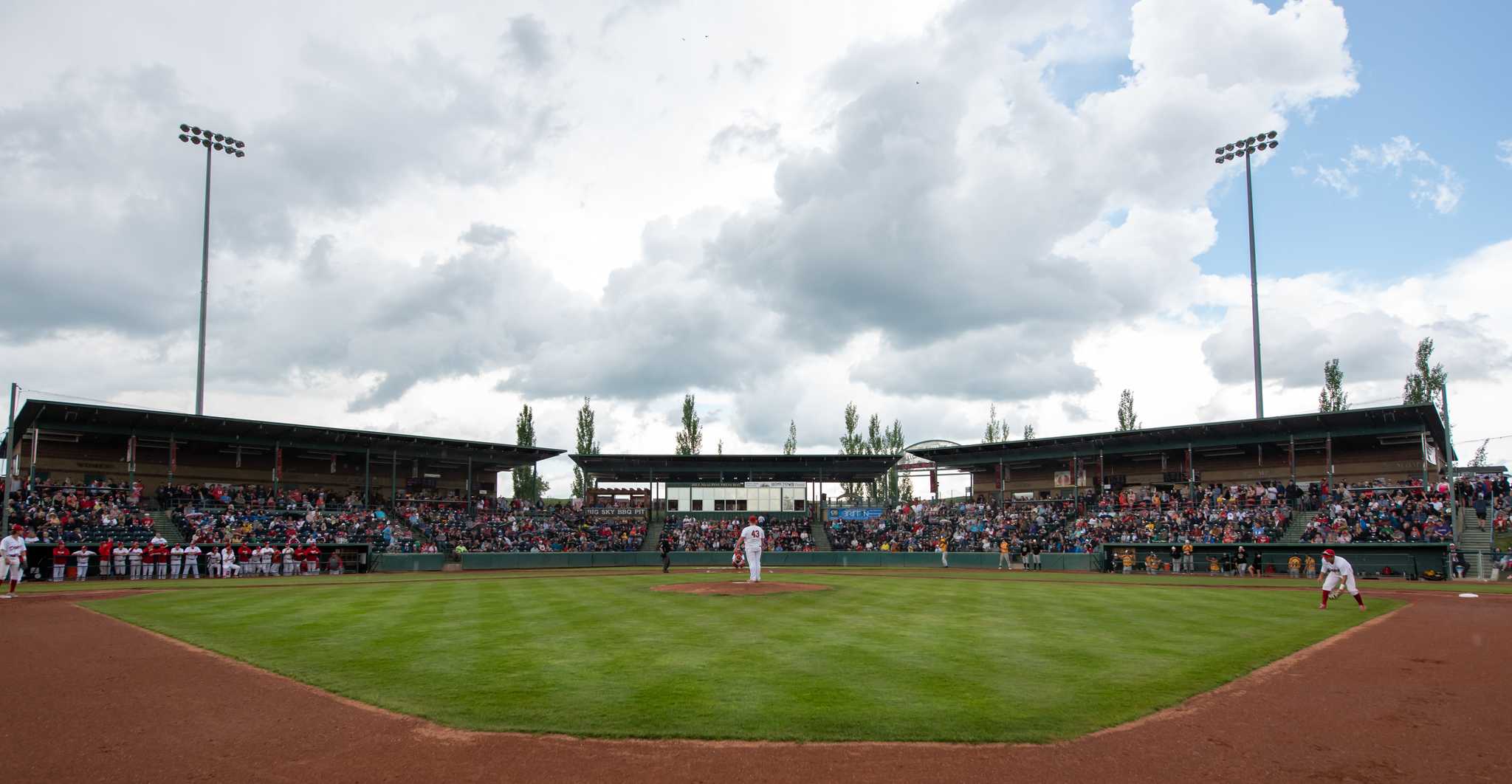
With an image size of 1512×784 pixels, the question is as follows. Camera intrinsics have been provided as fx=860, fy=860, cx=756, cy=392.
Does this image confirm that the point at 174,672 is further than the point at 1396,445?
No

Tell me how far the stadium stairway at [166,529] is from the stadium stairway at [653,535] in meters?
26.0

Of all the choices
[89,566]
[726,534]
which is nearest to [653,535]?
[726,534]

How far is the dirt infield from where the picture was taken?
24.6 feet

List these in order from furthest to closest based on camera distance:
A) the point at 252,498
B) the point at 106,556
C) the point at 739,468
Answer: the point at 739,468 < the point at 252,498 < the point at 106,556

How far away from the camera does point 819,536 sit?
61625 millimetres

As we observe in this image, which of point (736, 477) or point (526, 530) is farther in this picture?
point (736, 477)

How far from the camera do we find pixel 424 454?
59.2 meters

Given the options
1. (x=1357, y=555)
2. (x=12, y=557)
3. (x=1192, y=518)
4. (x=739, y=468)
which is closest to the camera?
(x=12, y=557)

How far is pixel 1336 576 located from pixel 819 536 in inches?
1595

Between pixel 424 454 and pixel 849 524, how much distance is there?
99.4ft

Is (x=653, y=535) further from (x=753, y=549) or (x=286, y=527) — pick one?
(x=753, y=549)

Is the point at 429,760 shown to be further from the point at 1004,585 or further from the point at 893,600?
the point at 1004,585

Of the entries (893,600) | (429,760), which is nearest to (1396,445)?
(893,600)

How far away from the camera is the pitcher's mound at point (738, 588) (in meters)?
22.8
